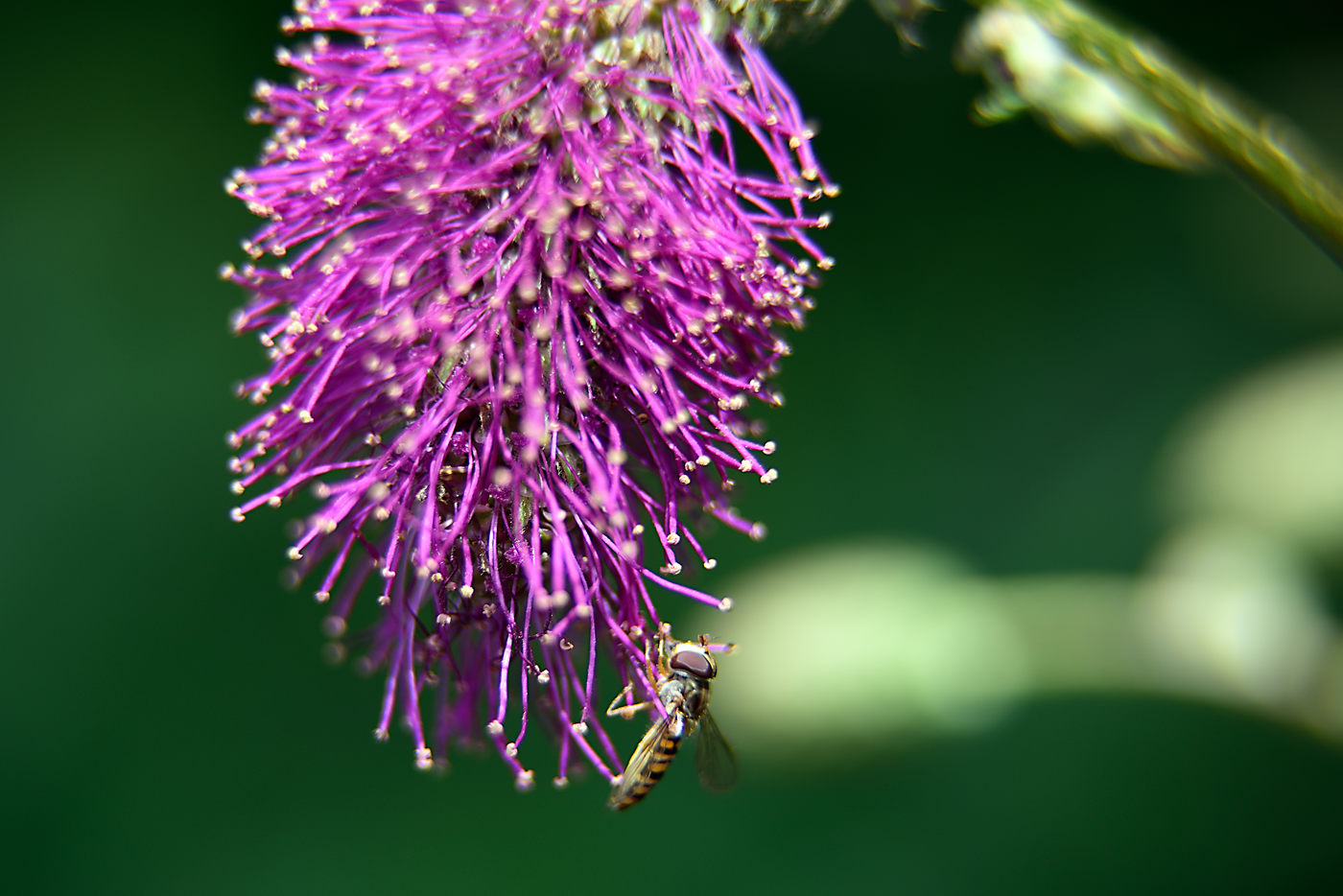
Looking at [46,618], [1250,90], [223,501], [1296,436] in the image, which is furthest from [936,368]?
[46,618]

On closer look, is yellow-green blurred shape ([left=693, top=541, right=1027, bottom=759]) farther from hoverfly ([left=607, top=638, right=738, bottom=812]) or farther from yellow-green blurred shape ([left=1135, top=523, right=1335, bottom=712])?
hoverfly ([left=607, top=638, right=738, bottom=812])

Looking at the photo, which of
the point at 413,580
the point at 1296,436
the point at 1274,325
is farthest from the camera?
the point at 1274,325

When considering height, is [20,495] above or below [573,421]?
above

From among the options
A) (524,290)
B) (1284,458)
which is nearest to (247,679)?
(524,290)

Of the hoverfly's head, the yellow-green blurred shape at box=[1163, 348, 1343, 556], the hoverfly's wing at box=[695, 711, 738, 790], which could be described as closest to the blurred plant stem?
the hoverfly's head

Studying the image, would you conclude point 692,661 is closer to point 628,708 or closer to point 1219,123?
point 628,708

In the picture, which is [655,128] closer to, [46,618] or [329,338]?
[329,338]

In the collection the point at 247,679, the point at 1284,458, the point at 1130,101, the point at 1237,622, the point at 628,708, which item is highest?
the point at 1130,101

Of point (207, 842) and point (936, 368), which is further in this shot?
point (936, 368)
